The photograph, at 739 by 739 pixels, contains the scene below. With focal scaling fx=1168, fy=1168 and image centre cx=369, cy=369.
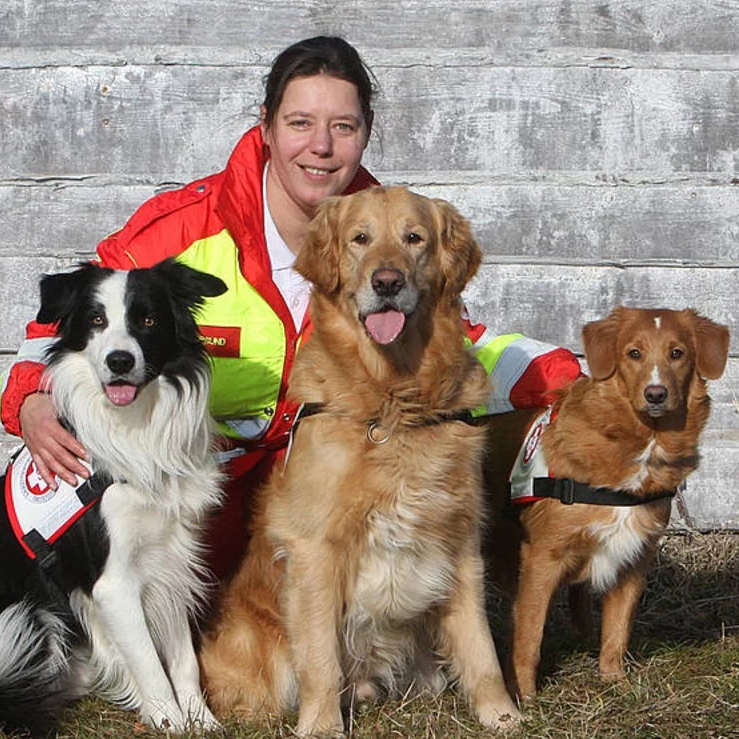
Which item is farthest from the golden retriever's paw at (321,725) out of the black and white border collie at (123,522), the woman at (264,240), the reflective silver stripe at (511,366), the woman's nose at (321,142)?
the woman's nose at (321,142)

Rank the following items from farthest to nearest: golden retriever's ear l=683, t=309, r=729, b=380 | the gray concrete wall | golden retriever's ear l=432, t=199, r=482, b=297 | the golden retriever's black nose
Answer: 1. the gray concrete wall
2. golden retriever's ear l=683, t=309, r=729, b=380
3. golden retriever's ear l=432, t=199, r=482, b=297
4. the golden retriever's black nose

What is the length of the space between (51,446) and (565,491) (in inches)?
63.8

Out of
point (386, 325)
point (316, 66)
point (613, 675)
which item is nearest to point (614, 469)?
point (613, 675)

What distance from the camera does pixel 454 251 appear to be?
3.54 meters

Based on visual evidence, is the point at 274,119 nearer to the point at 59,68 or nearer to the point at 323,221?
the point at 323,221

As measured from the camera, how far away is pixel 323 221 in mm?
3547

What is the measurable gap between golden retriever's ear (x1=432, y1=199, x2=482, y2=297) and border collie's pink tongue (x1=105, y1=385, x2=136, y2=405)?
3.28 ft

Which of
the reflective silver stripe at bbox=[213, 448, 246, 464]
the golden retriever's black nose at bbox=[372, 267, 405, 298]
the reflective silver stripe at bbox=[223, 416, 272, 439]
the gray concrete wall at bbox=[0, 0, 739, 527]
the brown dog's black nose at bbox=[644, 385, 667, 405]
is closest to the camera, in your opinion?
the golden retriever's black nose at bbox=[372, 267, 405, 298]

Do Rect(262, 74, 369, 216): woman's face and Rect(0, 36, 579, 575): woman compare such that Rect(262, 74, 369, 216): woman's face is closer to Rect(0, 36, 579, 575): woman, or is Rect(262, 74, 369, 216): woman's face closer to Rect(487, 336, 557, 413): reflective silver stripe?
Rect(0, 36, 579, 575): woman

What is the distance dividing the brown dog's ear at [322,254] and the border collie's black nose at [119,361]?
22.3 inches

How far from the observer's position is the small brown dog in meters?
3.74

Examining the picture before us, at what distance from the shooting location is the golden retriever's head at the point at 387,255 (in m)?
3.35

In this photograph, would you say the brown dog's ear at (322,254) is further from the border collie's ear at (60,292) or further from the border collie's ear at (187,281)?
the border collie's ear at (60,292)

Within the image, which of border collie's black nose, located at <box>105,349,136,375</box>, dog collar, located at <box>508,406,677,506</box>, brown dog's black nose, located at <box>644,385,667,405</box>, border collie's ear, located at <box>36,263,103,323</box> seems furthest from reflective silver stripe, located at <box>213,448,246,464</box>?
brown dog's black nose, located at <box>644,385,667,405</box>
